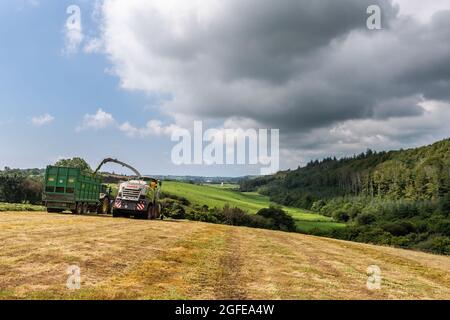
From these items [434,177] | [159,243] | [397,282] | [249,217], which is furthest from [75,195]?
[434,177]

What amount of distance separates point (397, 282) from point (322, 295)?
13.2 feet

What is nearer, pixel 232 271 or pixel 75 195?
pixel 232 271

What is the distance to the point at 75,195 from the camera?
33000 mm

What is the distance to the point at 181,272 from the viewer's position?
35.6ft

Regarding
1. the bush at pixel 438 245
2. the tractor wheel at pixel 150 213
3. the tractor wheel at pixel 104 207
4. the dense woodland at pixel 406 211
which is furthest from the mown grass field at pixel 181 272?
the dense woodland at pixel 406 211

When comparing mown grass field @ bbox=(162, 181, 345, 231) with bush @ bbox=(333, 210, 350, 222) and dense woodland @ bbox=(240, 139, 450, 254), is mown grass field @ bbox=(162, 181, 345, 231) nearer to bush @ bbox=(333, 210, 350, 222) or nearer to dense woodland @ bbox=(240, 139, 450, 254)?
bush @ bbox=(333, 210, 350, 222)

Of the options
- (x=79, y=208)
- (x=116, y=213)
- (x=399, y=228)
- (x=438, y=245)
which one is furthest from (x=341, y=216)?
(x=79, y=208)

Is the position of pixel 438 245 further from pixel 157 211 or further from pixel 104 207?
pixel 104 207

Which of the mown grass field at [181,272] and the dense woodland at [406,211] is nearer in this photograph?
the mown grass field at [181,272]

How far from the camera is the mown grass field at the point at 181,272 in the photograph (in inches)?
343

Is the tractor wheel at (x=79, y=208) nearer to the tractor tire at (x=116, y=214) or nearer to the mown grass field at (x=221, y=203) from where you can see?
the tractor tire at (x=116, y=214)

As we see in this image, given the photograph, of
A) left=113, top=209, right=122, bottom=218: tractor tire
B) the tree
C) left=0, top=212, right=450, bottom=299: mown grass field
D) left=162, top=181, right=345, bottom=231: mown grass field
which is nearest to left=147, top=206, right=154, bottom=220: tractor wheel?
left=113, top=209, right=122, bottom=218: tractor tire

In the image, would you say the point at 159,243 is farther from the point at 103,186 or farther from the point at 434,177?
the point at 434,177

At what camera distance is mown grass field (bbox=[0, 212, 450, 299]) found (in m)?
8.71
